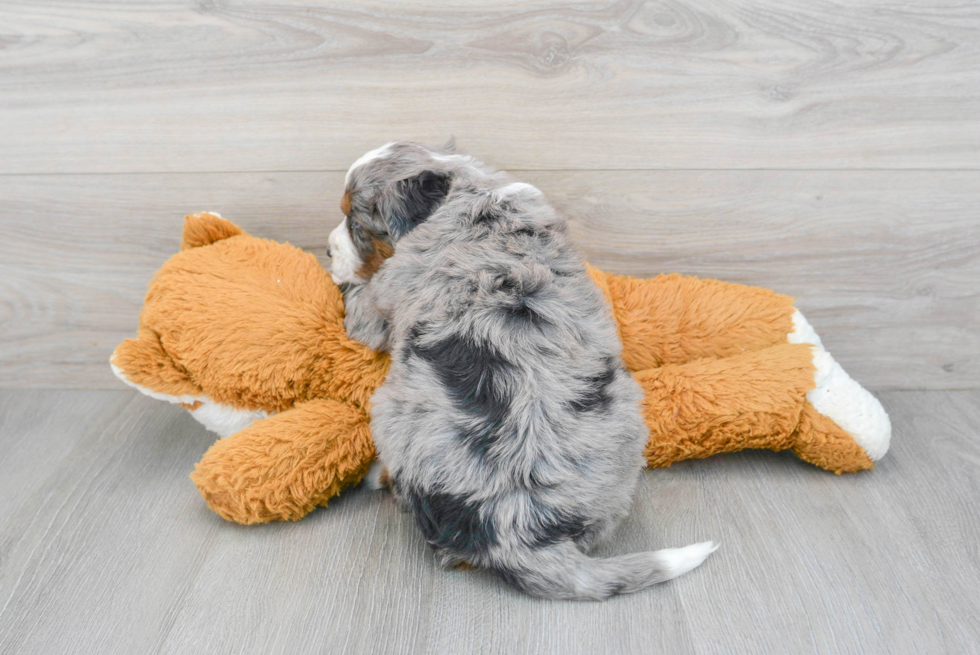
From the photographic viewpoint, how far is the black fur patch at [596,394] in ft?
4.16

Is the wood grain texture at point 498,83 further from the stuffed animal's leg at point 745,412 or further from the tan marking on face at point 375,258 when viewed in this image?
the stuffed animal's leg at point 745,412

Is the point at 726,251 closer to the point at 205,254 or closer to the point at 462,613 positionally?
the point at 462,613

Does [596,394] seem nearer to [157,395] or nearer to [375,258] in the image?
[375,258]

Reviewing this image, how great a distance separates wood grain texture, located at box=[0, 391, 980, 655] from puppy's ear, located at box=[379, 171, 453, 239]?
0.65 meters

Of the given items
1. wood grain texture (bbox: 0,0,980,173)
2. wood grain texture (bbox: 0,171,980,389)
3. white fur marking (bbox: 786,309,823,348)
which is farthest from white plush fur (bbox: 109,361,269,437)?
white fur marking (bbox: 786,309,823,348)

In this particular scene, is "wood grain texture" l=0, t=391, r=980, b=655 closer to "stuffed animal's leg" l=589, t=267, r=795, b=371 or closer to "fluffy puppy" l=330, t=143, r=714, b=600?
"fluffy puppy" l=330, t=143, r=714, b=600

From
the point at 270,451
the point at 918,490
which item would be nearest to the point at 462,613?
the point at 270,451

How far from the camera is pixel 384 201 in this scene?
1417 mm

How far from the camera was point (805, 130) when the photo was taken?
1718 millimetres

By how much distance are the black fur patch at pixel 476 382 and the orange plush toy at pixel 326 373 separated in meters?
0.32

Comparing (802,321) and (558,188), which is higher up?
(558,188)

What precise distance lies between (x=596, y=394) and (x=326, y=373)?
2.10 ft

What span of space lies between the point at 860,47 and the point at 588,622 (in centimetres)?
148

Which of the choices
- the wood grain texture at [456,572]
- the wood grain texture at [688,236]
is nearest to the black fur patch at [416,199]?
the wood grain texture at [688,236]
